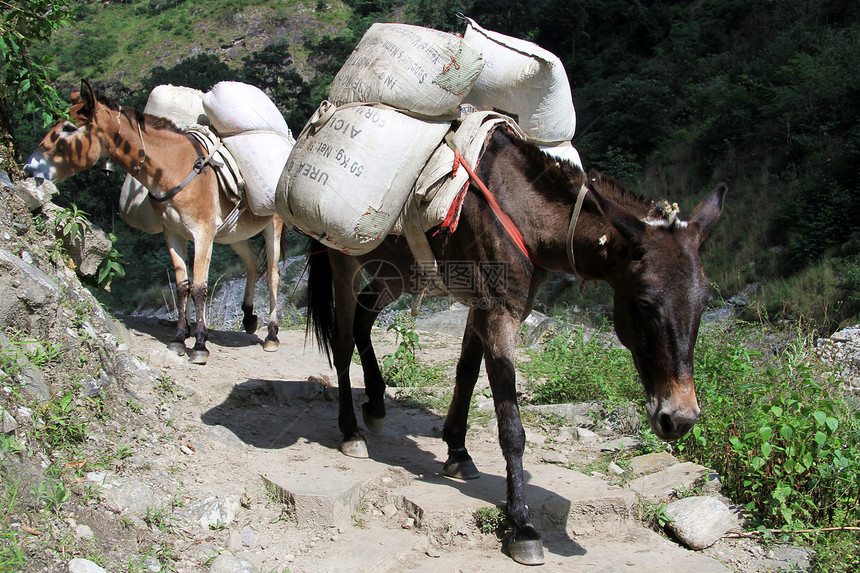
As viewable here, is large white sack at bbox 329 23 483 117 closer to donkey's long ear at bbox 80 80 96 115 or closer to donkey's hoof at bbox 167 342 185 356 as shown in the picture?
donkey's hoof at bbox 167 342 185 356

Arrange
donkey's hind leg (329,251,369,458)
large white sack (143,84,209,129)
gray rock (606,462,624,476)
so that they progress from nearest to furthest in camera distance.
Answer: gray rock (606,462,624,476) → donkey's hind leg (329,251,369,458) → large white sack (143,84,209,129)

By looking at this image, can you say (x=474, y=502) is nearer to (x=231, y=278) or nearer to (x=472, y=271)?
(x=472, y=271)

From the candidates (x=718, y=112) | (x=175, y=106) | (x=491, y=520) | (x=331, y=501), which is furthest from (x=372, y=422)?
(x=718, y=112)

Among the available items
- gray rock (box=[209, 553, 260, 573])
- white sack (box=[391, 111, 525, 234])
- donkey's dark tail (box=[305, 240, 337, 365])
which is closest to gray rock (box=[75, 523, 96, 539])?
gray rock (box=[209, 553, 260, 573])

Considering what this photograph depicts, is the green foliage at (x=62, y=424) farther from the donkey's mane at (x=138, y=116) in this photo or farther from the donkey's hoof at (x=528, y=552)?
the donkey's mane at (x=138, y=116)

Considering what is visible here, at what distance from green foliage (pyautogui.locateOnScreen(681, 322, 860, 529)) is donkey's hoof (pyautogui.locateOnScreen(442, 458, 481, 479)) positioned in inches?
51.4

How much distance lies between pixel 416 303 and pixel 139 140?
3382 millimetres

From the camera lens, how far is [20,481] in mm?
2531

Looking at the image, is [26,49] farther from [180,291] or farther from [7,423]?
[7,423]

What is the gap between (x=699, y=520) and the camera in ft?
10.3

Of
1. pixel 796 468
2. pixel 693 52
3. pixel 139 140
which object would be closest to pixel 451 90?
pixel 796 468

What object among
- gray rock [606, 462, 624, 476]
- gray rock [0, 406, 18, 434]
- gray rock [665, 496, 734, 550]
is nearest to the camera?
gray rock [0, 406, 18, 434]

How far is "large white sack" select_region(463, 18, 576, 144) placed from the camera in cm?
364

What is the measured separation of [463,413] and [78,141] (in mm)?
4219
